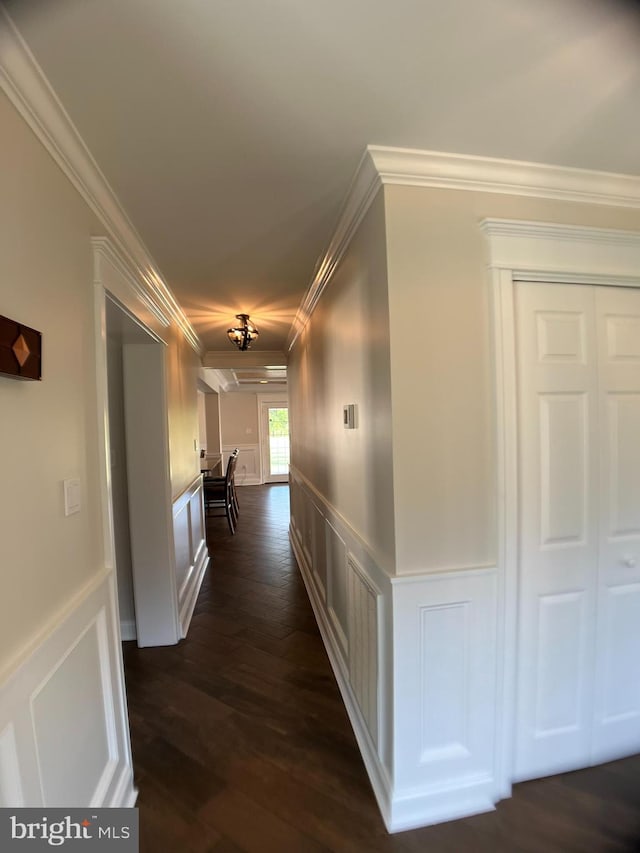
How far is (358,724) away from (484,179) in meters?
2.41

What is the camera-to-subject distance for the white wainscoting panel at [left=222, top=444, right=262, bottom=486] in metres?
9.06

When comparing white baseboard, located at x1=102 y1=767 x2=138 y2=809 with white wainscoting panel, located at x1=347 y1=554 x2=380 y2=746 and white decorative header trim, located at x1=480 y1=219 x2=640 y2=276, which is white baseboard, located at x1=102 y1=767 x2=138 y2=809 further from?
white decorative header trim, located at x1=480 y1=219 x2=640 y2=276

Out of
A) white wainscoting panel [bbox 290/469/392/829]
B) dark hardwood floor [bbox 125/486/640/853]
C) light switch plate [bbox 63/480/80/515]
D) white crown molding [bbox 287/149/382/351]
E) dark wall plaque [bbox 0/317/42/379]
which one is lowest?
dark hardwood floor [bbox 125/486/640/853]

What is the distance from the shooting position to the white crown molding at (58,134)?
890 mm

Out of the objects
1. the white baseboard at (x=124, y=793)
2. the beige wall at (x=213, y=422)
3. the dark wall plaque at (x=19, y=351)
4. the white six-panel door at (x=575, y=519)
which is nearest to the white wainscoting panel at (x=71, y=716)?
the white baseboard at (x=124, y=793)

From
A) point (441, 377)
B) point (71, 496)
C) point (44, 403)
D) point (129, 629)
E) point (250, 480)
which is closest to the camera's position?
point (44, 403)

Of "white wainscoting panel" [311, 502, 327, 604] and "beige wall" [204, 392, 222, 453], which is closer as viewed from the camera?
"white wainscoting panel" [311, 502, 327, 604]

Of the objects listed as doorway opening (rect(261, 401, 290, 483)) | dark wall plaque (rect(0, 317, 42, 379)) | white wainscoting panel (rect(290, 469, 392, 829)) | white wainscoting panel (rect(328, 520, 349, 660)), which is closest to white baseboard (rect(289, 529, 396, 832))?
white wainscoting panel (rect(290, 469, 392, 829))

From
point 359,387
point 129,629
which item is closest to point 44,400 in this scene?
point 359,387

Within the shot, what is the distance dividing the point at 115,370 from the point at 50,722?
2.06 metres

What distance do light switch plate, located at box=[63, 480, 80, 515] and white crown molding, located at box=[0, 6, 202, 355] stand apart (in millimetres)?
1014

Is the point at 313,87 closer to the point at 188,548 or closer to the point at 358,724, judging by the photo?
the point at 358,724

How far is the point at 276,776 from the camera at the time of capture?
160 centimetres

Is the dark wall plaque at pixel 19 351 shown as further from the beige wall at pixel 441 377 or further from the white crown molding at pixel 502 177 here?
the white crown molding at pixel 502 177
